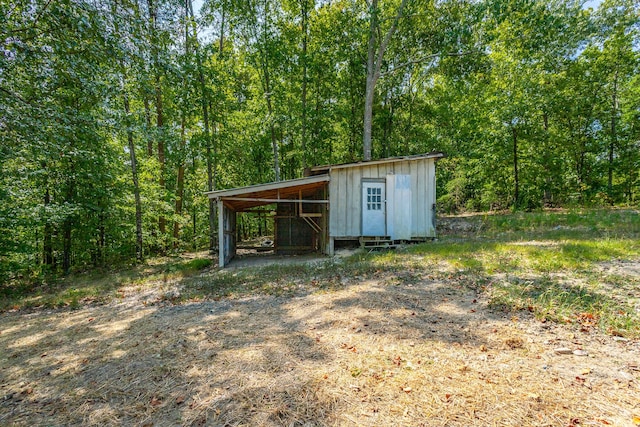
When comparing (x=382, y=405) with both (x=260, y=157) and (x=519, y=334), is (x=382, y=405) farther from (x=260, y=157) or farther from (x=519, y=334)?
(x=260, y=157)

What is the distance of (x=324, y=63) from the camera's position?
15.6 meters

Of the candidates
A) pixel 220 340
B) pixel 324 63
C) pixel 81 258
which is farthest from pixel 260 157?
pixel 220 340

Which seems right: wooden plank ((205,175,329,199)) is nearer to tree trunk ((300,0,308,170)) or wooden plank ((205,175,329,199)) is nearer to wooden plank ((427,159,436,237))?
wooden plank ((427,159,436,237))

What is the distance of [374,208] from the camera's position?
1048 cm

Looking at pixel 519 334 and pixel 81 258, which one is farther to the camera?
pixel 81 258

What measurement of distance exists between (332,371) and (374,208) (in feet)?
26.9

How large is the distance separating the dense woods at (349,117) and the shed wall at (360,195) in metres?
3.60

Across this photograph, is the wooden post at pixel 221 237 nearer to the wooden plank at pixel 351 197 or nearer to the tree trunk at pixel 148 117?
the tree trunk at pixel 148 117

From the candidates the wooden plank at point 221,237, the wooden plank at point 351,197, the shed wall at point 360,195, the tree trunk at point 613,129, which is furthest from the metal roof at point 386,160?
the tree trunk at point 613,129

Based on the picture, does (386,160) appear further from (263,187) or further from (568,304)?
(568,304)

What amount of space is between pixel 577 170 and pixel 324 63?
15.3 meters

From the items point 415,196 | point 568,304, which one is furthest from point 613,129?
point 568,304

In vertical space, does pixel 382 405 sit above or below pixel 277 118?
below

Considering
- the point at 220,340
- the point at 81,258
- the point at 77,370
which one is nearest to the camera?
the point at 77,370
